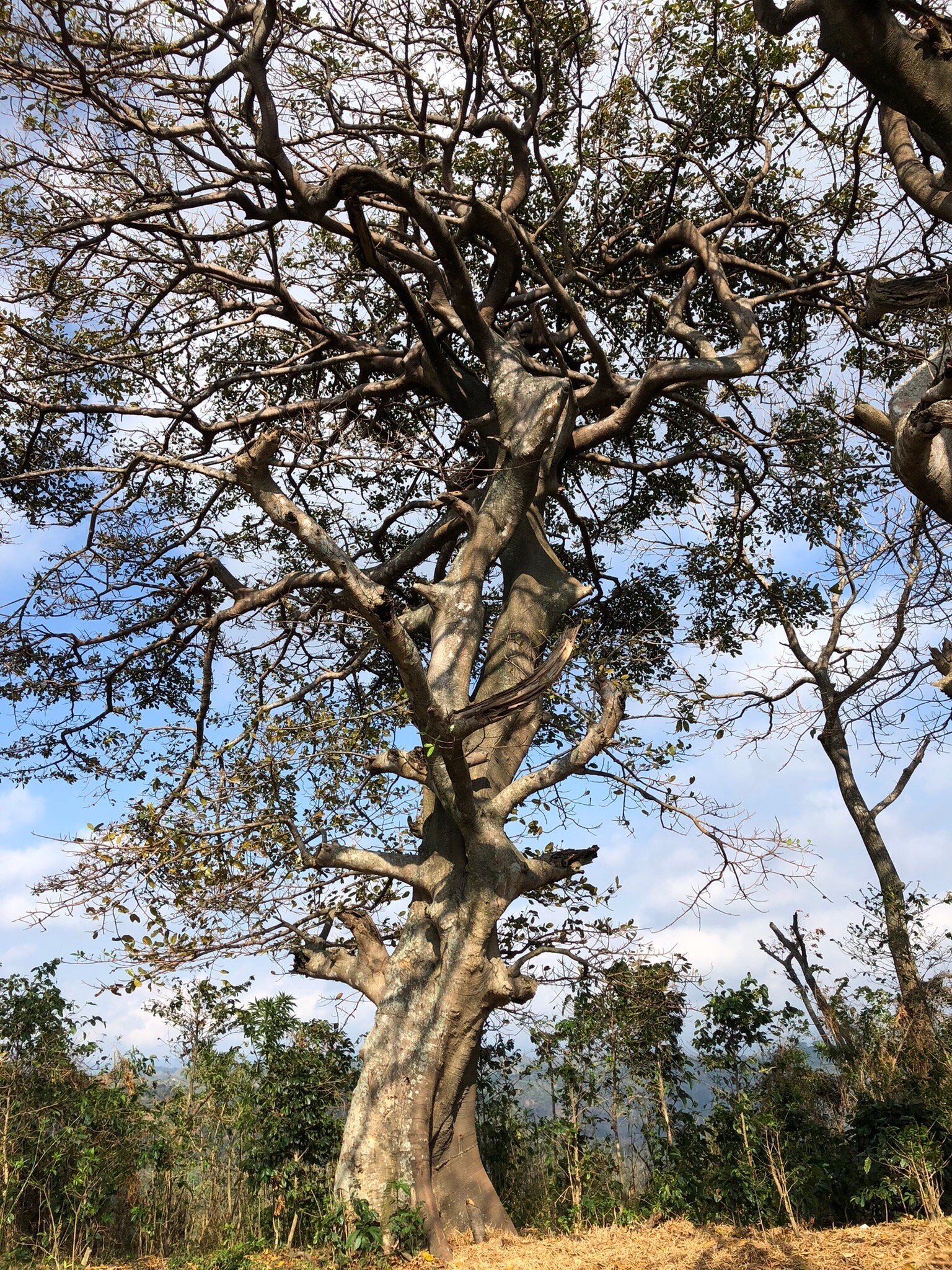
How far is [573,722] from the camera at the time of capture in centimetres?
1111

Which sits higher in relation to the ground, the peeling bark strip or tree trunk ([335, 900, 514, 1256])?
the peeling bark strip

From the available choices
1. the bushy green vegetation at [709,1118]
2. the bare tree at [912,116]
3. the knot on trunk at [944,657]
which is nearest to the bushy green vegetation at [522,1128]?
the bushy green vegetation at [709,1118]

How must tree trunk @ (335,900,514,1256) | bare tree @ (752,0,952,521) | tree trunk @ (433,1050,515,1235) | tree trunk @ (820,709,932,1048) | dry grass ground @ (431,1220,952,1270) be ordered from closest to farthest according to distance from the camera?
1. bare tree @ (752,0,952,521)
2. dry grass ground @ (431,1220,952,1270)
3. tree trunk @ (335,900,514,1256)
4. tree trunk @ (433,1050,515,1235)
5. tree trunk @ (820,709,932,1048)

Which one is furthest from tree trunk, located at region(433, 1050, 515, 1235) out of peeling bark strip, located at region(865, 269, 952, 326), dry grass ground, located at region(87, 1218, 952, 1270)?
peeling bark strip, located at region(865, 269, 952, 326)

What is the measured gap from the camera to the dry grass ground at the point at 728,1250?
5.48 m

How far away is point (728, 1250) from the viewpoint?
6.00 metres

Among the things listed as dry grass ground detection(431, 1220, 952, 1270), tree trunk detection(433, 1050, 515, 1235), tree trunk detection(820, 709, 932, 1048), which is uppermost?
tree trunk detection(820, 709, 932, 1048)

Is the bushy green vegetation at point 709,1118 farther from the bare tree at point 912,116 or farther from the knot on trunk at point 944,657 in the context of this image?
the bare tree at point 912,116

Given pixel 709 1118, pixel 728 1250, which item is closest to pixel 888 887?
pixel 709 1118

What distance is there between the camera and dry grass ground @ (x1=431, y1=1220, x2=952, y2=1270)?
5.48m

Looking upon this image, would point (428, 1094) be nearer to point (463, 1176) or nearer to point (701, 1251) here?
point (463, 1176)

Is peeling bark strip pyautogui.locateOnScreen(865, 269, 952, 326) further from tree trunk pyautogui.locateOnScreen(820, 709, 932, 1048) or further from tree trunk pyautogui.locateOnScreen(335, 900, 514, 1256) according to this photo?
tree trunk pyautogui.locateOnScreen(820, 709, 932, 1048)

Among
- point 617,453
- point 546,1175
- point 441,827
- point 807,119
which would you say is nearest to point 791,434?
point 617,453

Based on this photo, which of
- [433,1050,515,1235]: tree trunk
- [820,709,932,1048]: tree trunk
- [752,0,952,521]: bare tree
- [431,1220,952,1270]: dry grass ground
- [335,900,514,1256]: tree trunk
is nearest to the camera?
[752,0,952,521]: bare tree
